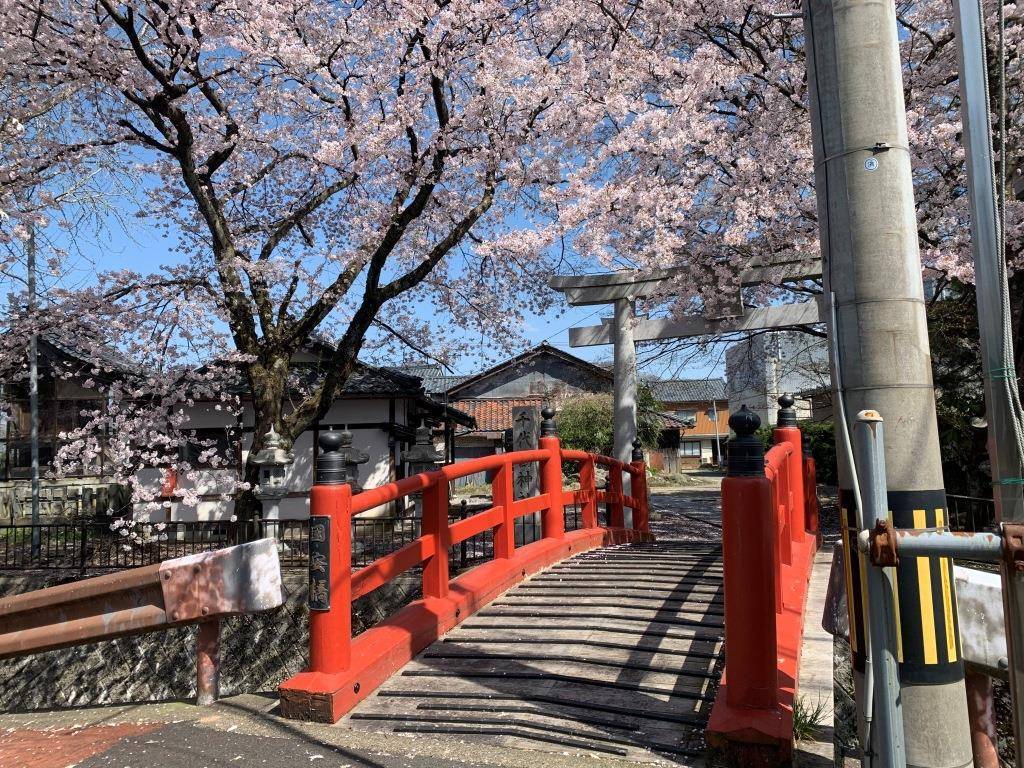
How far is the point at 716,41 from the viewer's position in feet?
35.0

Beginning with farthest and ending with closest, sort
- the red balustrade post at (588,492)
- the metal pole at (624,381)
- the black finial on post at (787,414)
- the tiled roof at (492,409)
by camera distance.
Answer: the tiled roof at (492,409) → the metal pole at (624,381) → the red balustrade post at (588,492) → the black finial on post at (787,414)

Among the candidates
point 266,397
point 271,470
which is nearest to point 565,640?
point 266,397

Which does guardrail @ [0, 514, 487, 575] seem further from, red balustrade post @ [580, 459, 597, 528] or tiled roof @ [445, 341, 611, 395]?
tiled roof @ [445, 341, 611, 395]

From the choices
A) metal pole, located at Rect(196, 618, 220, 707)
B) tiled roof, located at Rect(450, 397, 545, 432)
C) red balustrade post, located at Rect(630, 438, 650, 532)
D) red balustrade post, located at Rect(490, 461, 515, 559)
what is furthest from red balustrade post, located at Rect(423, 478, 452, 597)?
tiled roof, located at Rect(450, 397, 545, 432)

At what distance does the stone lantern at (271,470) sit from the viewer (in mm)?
9891

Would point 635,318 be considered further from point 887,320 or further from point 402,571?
point 887,320

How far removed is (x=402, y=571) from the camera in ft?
14.2

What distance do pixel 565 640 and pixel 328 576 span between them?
5.49 feet

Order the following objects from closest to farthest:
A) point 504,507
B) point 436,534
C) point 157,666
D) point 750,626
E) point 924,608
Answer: point 924,608, point 750,626, point 436,534, point 504,507, point 157,666

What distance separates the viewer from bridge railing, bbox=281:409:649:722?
3541 millimetres

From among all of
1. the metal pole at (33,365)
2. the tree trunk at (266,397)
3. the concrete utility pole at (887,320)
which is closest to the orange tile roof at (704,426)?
the metal pole at (33,365)

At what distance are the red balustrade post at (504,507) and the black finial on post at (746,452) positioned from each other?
271 cm

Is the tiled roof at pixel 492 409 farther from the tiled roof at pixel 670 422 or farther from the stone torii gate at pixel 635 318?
the stone torii gate at pixel 635 318

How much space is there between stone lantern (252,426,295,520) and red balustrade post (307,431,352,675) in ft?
22.1
